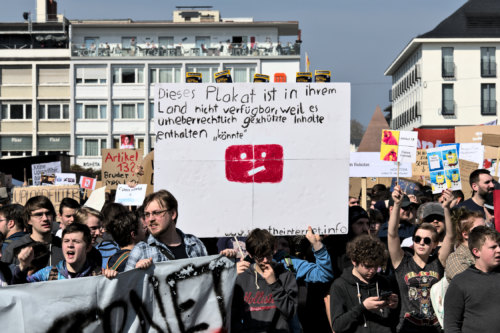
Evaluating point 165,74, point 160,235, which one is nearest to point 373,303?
point 160,235

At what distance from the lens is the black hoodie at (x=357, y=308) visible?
5.71m

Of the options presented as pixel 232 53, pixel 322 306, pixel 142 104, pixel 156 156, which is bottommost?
pixel 322 306

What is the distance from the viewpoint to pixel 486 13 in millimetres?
71688

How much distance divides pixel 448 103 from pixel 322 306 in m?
63.5

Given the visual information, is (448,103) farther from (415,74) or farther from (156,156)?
(156,156)

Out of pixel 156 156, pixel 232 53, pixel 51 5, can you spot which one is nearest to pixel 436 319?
pixel 156 156

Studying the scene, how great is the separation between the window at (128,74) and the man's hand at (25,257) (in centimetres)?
5867

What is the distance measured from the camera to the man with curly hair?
569 centimetres

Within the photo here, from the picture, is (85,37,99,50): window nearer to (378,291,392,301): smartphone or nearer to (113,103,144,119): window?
(113,103,144,119): window

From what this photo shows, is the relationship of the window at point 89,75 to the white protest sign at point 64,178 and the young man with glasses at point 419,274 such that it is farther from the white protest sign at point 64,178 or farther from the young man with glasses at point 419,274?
the young man with glasses at point 419,274

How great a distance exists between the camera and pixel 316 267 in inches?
254

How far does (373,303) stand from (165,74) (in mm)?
58433

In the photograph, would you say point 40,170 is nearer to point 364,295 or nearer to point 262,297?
point 262,297

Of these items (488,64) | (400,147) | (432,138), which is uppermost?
(488,64)
